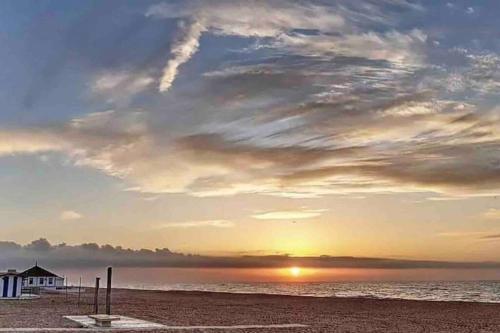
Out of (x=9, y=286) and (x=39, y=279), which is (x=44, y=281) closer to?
(x=39, y=279)

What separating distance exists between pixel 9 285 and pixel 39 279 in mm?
27660

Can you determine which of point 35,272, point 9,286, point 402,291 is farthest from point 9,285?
point 402,291

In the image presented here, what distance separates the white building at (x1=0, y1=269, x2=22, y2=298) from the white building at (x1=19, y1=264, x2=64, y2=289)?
22.7m

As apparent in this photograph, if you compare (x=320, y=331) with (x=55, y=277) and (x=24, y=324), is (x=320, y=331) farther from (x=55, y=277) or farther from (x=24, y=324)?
(x=55, y=277)

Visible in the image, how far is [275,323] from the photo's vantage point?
94.6ft

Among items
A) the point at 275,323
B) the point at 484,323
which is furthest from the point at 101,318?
the point at 484,323

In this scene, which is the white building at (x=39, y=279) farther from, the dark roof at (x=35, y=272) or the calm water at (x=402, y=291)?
the calm water at (x=402, y=291)

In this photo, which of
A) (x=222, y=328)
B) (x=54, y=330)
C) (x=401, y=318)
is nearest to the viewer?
(x=54, y=330)

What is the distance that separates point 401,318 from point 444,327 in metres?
Answer: 5.18

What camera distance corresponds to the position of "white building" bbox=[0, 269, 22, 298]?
49.7 m

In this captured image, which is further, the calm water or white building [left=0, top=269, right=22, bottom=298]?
the calm water

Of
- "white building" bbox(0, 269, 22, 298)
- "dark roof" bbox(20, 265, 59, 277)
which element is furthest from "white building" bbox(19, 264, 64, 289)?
"white building" bbox(0, 269, 22, 298)

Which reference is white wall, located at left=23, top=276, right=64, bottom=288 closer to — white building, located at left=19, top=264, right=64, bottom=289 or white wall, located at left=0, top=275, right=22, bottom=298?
white building, located at left=19, top=264, right=64, bottom=289

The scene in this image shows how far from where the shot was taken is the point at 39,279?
76.6 m
